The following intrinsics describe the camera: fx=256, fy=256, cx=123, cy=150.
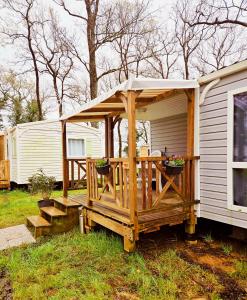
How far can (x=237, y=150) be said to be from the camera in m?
3.64

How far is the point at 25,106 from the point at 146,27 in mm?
10566

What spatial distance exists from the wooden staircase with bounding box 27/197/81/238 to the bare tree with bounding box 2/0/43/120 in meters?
12.5

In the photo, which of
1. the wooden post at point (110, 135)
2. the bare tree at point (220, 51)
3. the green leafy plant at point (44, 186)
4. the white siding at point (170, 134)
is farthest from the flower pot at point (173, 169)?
the bare tree at point (220, 51)

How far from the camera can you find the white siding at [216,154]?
12.3 ft

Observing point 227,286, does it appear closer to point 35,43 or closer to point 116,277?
point 116,277

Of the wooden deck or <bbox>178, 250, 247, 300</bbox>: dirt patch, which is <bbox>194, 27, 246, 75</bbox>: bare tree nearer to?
the wooden deck

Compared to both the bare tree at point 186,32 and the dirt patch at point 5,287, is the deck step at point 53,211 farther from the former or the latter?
the bare tree at point 186,32

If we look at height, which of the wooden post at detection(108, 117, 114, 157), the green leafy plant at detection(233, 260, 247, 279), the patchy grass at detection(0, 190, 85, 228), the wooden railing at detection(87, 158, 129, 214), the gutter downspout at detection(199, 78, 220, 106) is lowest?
the patchy grass at detection(0, 190, 85, 228)

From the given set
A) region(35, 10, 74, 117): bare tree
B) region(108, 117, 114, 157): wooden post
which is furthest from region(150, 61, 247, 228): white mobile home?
region(35, 10, 74, 117): bare tree

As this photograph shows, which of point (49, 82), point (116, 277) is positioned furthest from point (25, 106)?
point (116, 277)

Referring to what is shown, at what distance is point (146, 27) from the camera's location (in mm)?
13523

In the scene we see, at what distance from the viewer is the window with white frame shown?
3.55 meters

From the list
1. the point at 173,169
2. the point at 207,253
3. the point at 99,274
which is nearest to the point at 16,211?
the point at 99,274

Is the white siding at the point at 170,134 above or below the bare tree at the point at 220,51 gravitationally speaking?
below
